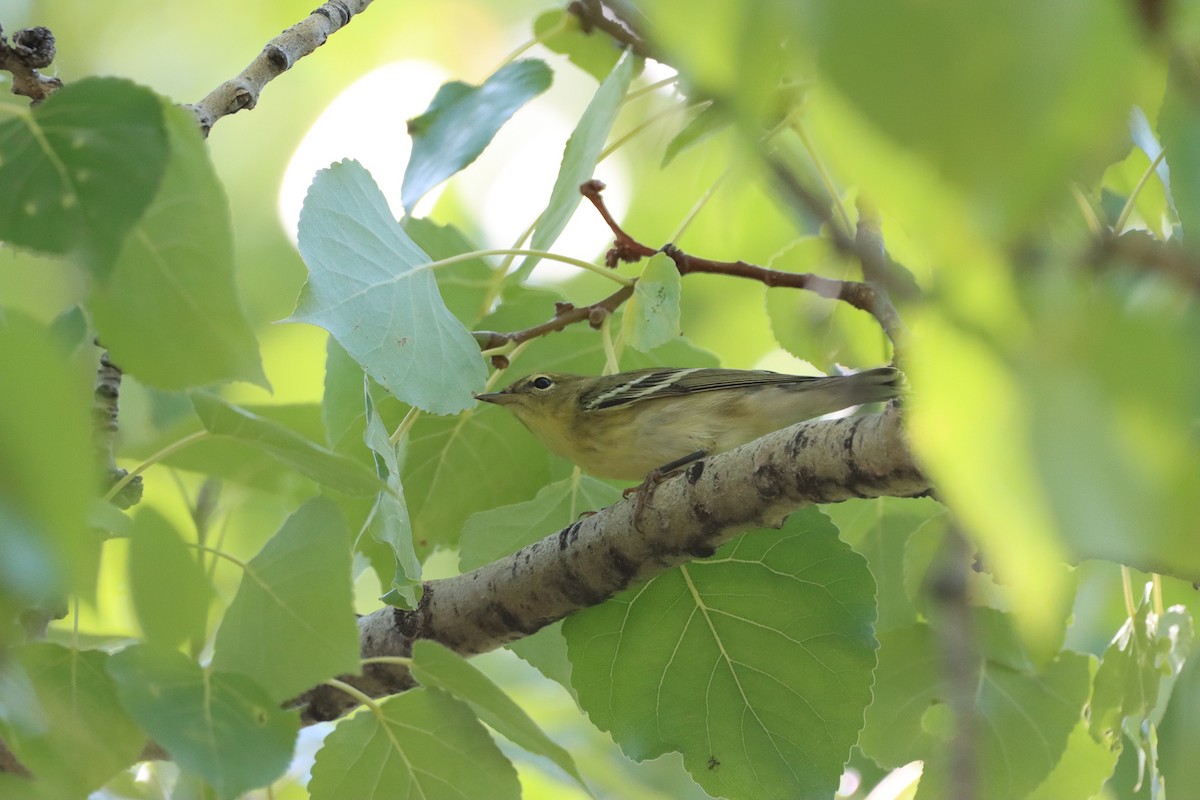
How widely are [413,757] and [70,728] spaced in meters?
0.70

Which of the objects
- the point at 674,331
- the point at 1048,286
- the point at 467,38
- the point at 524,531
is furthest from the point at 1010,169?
the point at 467,38

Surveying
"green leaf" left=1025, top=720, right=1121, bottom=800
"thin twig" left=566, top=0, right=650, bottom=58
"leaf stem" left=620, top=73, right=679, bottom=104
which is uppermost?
"thin twig" left=566, top=0, right=650, bottom=58

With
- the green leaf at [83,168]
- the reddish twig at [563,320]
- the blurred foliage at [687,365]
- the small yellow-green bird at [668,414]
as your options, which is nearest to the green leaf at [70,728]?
the blurred foliage at [687,365]

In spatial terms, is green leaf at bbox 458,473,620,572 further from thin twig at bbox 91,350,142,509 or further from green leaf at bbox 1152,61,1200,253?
green leaf at bbox 1152,61,1200,253

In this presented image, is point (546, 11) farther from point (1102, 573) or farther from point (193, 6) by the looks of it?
point (193, 6)

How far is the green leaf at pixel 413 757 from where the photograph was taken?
2.02m

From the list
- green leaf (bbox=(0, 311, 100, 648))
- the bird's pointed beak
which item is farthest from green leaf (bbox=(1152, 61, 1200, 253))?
the bird's pointed beak

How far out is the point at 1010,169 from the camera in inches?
21.4

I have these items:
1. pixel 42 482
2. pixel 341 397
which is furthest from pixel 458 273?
pixel 42 482

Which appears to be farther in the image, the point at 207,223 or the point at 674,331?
the point at 674,331

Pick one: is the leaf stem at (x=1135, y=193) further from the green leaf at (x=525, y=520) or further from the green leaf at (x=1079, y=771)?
the green leaf at (x=525, y=520)

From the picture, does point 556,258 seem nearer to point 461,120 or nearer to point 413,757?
point 461,120

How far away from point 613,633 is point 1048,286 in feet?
6.50

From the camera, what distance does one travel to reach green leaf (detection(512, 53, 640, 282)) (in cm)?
247
